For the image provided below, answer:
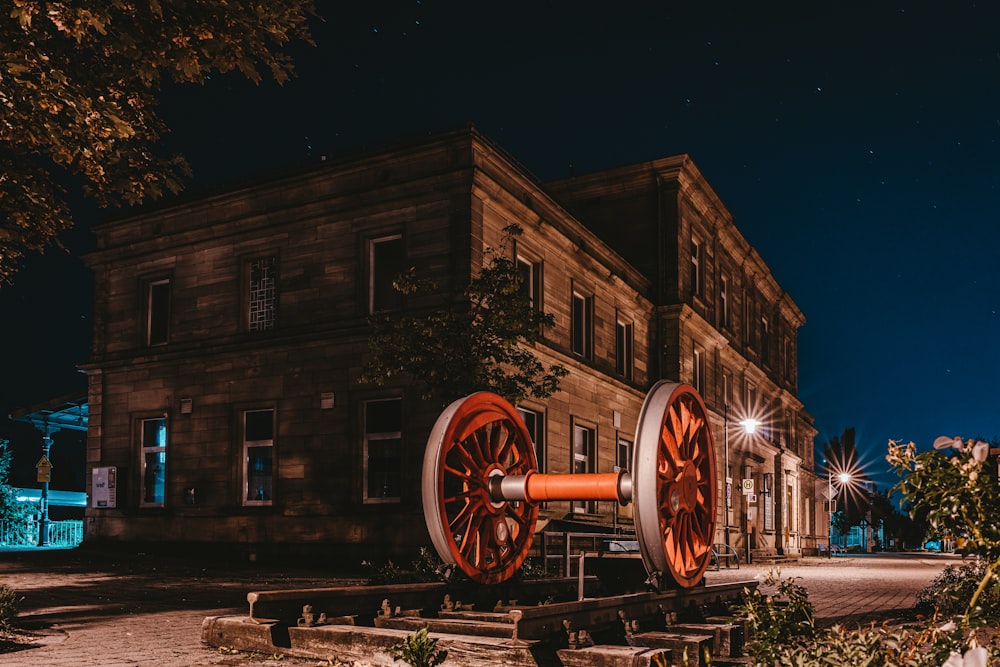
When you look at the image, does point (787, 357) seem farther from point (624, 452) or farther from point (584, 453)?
point (584, 453)

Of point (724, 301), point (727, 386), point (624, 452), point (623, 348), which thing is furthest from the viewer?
point (727, 386)

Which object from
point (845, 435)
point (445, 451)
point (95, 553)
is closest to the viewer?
point (445, 451)

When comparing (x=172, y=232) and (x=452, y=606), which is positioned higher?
(x=172, y=232)

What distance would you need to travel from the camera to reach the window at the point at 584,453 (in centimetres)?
2618

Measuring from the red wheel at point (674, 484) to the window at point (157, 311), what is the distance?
19769mm

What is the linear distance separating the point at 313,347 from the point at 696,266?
673 inches

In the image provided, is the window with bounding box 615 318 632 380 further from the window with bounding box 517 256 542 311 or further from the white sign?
the white sign

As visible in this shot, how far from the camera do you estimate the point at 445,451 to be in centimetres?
869

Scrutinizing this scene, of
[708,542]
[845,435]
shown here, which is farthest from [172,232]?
[845,435]

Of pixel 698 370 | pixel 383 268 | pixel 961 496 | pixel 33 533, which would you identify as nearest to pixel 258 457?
pixel 383 268

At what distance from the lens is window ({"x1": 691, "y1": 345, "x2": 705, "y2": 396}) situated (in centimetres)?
3369

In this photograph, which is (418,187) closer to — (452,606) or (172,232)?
(172,232)

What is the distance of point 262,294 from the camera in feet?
78.1

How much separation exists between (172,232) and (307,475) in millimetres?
7725
